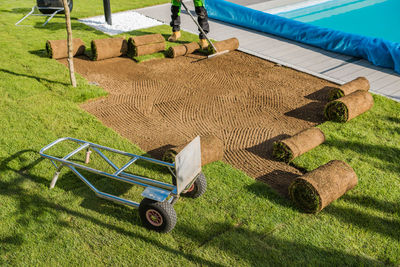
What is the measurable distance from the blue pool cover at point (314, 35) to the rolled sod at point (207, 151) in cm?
583

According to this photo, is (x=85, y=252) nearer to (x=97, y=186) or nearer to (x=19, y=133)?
(x=97, y=186)

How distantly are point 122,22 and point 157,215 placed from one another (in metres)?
9.69

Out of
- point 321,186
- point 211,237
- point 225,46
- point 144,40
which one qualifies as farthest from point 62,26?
point 321,186

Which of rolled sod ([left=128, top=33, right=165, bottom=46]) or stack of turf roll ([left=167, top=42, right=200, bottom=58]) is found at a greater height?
rolled sod ([left=128, top=33, right=165, bottom=46])

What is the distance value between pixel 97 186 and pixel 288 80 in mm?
5397

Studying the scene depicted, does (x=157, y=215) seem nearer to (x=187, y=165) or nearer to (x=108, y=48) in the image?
(x=187, y=165)

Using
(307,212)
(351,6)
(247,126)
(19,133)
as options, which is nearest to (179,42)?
(247,126)

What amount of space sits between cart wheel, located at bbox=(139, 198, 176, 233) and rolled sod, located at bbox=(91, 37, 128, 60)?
20.0 feet

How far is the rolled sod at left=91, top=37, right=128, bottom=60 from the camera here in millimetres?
9562

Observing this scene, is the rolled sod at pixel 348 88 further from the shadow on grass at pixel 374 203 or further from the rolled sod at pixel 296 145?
the shadow on grass at pixel 374 203

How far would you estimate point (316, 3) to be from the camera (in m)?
16.4

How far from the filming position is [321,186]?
4824mm

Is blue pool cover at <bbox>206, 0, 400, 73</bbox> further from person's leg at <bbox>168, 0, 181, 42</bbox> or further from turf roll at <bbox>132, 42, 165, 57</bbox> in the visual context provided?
turf roll at <bbox>132, 42, 165, 57</bbox>

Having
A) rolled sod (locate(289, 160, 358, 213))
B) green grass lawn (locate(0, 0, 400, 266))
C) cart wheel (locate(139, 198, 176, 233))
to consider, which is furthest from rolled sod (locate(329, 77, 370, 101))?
cart wheel (locate(139, 198, 176, 233))
